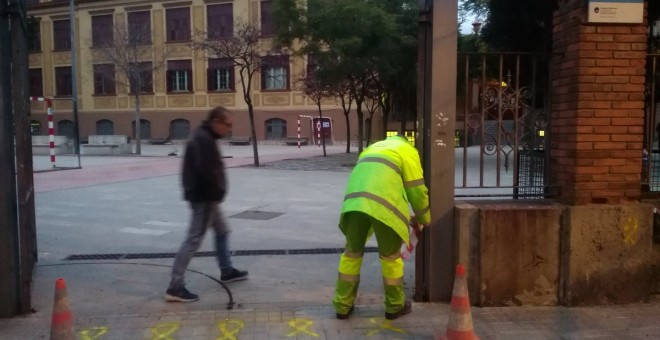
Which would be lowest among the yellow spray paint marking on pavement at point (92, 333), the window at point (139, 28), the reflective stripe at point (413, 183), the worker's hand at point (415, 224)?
the yellow spray paint marking on pavement at point (92, 333)

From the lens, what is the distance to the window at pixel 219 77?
40.9 metres

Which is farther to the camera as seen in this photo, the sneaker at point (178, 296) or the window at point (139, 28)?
the window at point (139, 28)

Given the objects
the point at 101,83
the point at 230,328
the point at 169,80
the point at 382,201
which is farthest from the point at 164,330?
the point at 101,83

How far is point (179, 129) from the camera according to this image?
4281cm

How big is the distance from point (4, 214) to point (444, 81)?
12.1ft

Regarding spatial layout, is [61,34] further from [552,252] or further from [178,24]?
[552,252]

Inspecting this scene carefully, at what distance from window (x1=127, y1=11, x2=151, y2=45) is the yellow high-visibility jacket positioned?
30646 mm

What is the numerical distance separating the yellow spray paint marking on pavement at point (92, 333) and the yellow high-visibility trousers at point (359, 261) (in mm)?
1815

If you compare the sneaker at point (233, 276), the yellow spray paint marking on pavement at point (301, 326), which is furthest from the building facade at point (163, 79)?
the yellow spray paint marking on pavement at point (301, 326)

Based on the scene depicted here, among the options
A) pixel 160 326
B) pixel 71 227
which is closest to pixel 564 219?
pixel 160 326

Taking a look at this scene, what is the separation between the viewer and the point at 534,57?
210 inches

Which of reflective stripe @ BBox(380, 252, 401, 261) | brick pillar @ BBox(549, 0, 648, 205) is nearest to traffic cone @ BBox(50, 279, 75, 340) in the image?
reflective stripe @ BBox(380, 252, 401, 261)

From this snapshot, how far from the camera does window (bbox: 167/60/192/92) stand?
42144mm

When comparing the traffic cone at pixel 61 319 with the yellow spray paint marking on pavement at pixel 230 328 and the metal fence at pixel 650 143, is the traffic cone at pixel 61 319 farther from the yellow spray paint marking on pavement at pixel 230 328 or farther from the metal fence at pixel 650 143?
the metal fence at pixel 650 143
